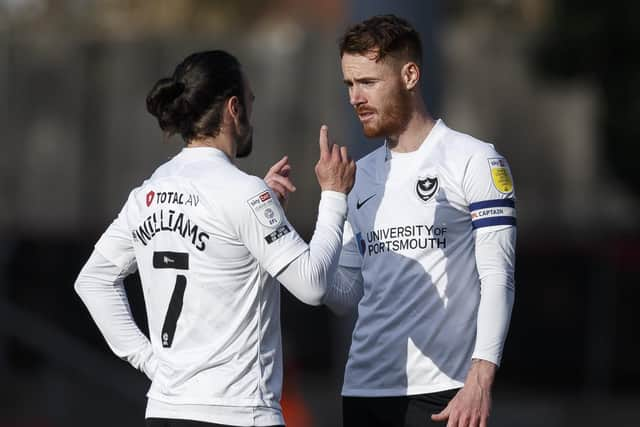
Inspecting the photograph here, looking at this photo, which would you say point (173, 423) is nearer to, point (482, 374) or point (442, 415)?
point (442, 415)

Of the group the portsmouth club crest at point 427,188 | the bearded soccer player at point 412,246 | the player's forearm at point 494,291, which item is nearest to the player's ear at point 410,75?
the bearded soccer player at point 412,246

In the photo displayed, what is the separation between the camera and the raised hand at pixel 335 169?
4.35 metres

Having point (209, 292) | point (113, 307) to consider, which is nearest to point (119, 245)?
point (113, 307)

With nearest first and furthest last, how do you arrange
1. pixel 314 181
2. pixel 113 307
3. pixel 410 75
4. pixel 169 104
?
1. pixel 169 104
2. pixel 113 307
3. pixel 410 75
4. pixel 314 181

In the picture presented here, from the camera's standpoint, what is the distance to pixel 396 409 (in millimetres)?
4699

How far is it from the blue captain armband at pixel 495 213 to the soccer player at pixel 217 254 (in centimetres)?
52

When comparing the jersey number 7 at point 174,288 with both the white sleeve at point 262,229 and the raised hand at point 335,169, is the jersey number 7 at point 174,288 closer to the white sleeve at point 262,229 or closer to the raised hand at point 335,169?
the white sleeve at point 262,229

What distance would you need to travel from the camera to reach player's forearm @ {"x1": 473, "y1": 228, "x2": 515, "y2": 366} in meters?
4.36

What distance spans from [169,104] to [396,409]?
1.45 m

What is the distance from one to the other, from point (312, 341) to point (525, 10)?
12280 millimetres

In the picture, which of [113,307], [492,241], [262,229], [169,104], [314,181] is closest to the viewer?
[262,229]

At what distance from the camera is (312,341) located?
13.3 m

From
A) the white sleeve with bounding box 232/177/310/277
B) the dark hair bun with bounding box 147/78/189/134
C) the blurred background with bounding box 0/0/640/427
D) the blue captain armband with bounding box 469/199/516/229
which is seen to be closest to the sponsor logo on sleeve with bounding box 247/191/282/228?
the white sleeve with bounding box 232/177/310/277

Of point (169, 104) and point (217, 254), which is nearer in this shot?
point (217, 254)
